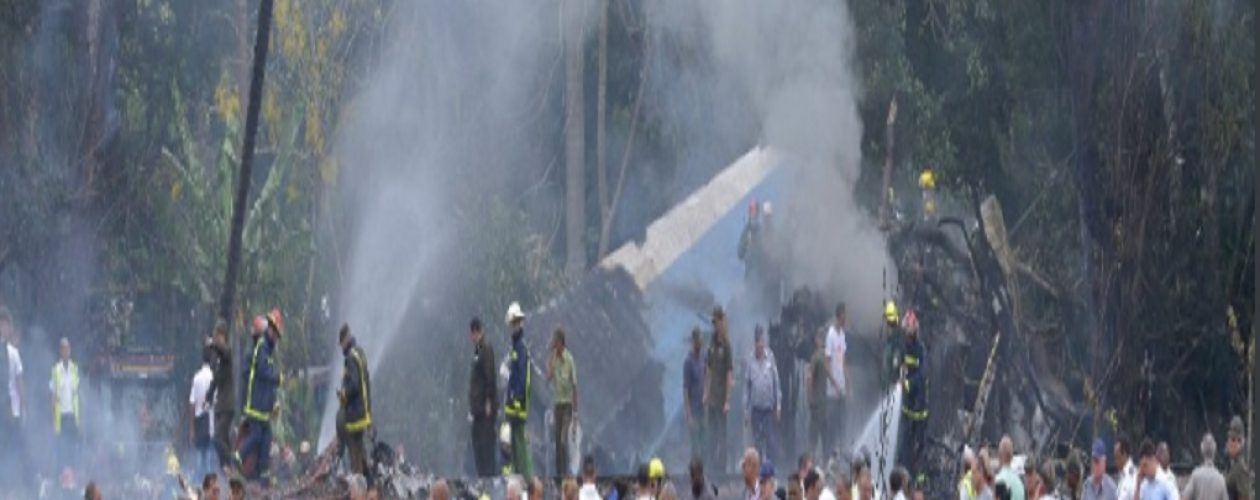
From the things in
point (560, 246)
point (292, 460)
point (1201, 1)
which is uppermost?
point (1201, 1)

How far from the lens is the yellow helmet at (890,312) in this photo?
1328 inches

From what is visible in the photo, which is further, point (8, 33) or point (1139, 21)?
point (1139, 21)

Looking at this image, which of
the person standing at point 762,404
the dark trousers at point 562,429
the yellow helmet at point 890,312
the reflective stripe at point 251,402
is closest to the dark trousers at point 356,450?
the reflective stripe at point 251,402

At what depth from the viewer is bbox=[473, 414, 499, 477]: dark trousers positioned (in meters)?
27.7

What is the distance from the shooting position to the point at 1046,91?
36469 millimetres

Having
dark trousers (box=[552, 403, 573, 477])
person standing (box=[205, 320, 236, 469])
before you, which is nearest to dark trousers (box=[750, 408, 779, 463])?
dark trousers (box=[552, 403, 573, 477])

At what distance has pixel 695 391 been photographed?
3197 centimetres

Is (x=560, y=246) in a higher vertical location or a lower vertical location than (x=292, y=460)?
higher

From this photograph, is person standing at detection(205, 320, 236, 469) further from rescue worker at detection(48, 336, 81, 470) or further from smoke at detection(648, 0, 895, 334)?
smoke at detection(648, 0, 895, 334)

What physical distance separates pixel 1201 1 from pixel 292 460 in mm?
11175

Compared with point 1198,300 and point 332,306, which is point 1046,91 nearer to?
point 1198,300

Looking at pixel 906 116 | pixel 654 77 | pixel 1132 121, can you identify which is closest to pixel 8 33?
pixel 654 77

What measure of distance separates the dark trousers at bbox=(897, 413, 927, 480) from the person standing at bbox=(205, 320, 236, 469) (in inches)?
262

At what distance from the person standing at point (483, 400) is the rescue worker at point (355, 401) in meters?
0.95
